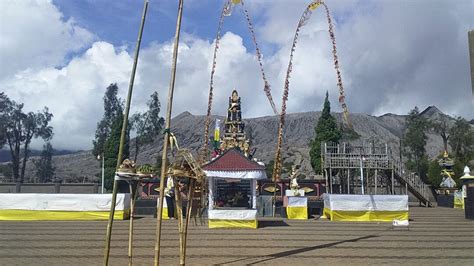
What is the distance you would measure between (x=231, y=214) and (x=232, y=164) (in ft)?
6.67

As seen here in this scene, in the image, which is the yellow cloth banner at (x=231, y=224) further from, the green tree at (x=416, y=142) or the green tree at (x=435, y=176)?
the green tree at (x=416, y=142)

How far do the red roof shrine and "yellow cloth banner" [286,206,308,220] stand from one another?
7603 millimetres

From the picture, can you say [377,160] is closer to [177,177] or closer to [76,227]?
[76,227]

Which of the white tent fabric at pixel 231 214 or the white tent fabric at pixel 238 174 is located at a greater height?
the white tent fabric at pixel 238 174

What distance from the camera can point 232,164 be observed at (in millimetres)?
18422

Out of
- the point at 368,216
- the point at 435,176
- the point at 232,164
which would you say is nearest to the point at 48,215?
the point at 232,164

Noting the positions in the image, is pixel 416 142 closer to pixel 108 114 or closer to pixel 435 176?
pixel 435 176

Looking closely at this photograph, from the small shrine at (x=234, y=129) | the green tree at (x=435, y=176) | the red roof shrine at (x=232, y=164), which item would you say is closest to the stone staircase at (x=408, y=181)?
the small shrine at (x=234, y=129)

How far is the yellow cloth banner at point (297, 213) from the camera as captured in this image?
25188mm

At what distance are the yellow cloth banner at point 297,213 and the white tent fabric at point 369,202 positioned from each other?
7.32ft

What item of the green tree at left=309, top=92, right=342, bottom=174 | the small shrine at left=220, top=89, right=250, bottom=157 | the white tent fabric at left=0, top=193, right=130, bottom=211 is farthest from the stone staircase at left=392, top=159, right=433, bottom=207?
the white tent fabric at left=0, top=193, right=130, bottom=211

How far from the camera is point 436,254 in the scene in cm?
1212

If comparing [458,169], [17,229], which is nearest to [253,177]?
[17,229]

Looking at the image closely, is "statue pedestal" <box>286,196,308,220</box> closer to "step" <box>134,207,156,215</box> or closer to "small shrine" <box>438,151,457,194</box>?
"step" <box>134,207,156,215</box>
